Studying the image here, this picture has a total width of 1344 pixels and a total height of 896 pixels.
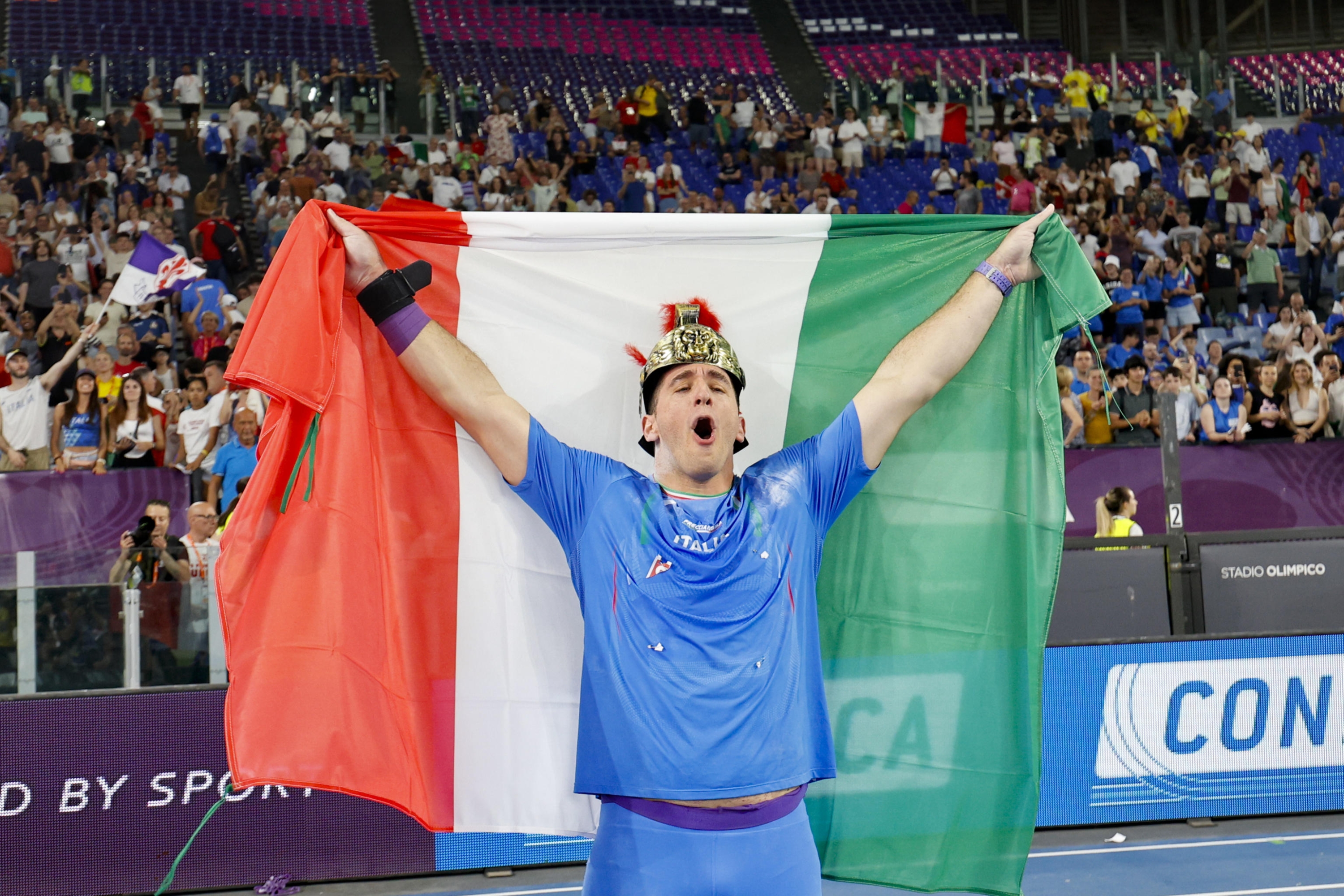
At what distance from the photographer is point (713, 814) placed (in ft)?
10.7

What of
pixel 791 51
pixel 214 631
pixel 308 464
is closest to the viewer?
pixel 308 464

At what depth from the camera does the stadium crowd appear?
10.4 meters

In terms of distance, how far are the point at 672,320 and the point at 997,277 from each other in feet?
3.37

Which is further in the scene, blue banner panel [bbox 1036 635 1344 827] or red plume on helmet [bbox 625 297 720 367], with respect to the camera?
blue banner panel [bbox 1036 635 1344 827]

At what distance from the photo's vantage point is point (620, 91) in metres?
21.7

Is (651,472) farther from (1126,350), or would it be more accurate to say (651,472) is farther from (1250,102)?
(1250,102)

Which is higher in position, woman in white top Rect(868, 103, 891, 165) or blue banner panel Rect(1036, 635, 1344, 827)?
woman in white top Rect(868, 103, 891, 165)

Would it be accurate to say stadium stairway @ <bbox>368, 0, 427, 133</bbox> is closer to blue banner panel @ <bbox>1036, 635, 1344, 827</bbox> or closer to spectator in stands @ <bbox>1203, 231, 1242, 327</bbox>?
spectator in stands @ <bbox>1203, 231, 1242, 327</bbox>

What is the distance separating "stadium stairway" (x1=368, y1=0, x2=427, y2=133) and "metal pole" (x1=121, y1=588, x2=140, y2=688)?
1418 centimetres

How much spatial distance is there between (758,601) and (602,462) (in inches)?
24.8

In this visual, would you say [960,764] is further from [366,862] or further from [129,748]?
[129,748]

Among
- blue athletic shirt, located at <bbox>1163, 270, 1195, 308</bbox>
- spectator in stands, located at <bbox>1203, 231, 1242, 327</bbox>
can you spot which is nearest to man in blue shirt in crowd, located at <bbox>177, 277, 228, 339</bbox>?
blue athletic shirt, located at <bbox>1163, 270, 1195, 308</bbox>

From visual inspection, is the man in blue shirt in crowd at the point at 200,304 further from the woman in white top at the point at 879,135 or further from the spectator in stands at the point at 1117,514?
the woman in white top at the point at 879,135

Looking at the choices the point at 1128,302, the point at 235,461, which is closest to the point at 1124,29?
the point at 1128,302
